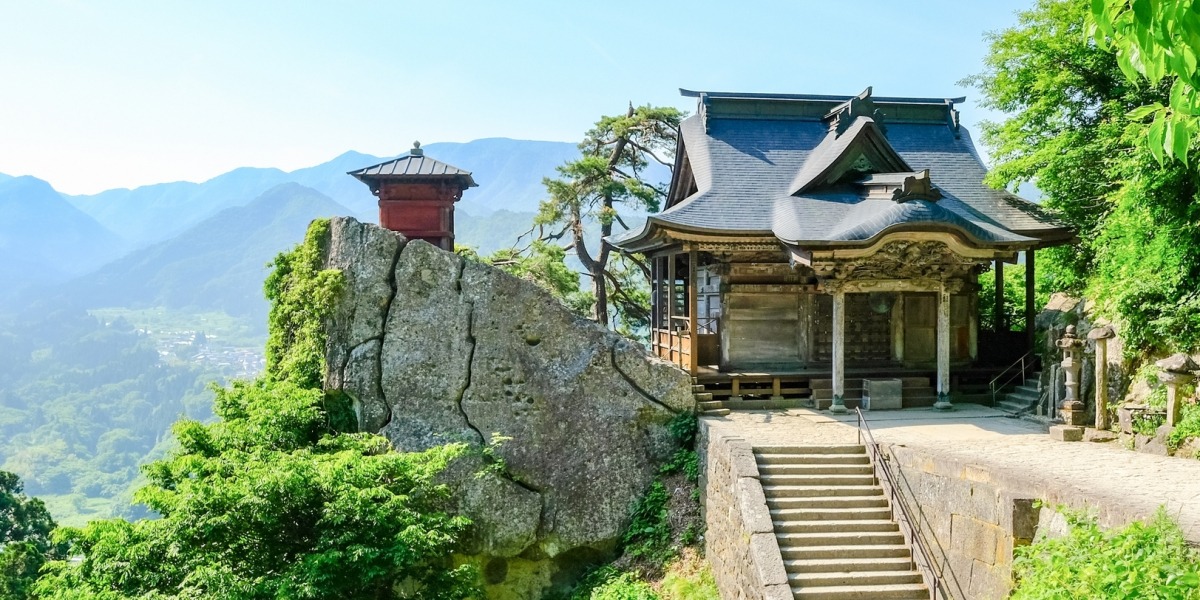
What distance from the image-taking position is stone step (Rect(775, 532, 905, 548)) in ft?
34.5

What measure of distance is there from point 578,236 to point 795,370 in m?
10.7

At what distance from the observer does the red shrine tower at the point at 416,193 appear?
17406 millimetres

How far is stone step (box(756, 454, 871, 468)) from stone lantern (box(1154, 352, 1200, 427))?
4.07 metres

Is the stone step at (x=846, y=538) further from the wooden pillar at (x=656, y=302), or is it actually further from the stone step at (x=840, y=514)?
the wooden pillar at (x=656, y=302)

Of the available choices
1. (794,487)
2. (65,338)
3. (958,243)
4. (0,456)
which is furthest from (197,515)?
(65,338)

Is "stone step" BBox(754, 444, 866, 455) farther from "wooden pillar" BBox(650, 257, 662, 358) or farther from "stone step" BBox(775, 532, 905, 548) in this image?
"wooden pillar" BBox(650, 257, 662, 358)

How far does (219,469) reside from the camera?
1091 cm

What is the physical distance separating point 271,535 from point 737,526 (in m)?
6.25

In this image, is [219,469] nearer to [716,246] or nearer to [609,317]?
[716,246]

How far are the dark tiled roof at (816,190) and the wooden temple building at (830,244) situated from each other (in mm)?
46

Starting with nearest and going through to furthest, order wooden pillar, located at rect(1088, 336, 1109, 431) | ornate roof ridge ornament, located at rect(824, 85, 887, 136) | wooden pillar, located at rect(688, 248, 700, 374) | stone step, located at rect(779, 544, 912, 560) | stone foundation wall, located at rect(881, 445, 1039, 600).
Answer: stone foundation wall, located at rect(881, 445, 1039, 600), stone step, located at rect(779, 544, 912, 560), wooden pillar, located at rect(1088, 336, 1109, 431), wooden pillar, located at rect(688, 248, 700, 374), ornate roof ridge ornament, located at rect(824, 85, 887, 136)

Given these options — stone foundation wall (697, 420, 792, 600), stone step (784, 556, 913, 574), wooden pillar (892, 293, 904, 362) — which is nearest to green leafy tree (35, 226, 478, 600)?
stone foundation wall (697, 420, 792, 600)

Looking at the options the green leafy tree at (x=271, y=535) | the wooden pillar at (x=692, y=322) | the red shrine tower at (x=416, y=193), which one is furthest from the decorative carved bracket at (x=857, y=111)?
the green leafy tree at (x=271, y=535)

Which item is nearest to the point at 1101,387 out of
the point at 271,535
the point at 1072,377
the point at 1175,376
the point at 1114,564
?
the point at 1072,377
